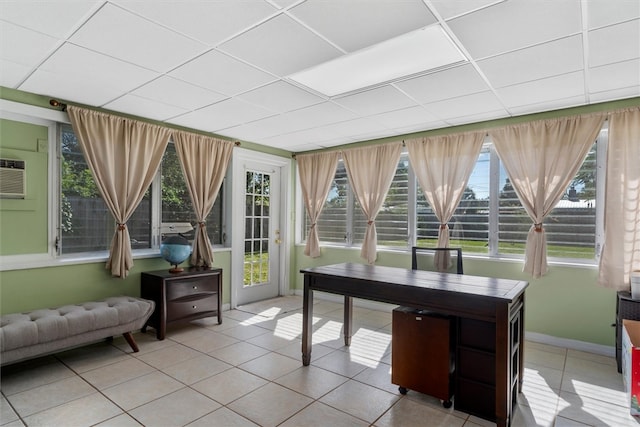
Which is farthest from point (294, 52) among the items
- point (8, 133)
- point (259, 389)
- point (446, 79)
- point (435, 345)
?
point (8, 133)

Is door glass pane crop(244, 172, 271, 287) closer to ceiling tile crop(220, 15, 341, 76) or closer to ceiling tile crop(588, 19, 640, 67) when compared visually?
ceiling tile crop(220, 15, 341, 76)

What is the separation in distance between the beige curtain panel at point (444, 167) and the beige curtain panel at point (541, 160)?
37 cm

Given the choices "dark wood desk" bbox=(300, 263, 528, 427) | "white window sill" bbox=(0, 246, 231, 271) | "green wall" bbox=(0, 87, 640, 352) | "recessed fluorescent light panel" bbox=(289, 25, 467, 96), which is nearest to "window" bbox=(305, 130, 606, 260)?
"green wall" bbox=(0, 87, 640, 352)

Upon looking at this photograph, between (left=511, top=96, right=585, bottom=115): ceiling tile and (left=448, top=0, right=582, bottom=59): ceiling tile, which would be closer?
(left=448, top=0, right=582, bottom=59): ceiling tile

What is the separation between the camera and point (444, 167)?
437 cm

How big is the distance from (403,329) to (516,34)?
2.11 meters

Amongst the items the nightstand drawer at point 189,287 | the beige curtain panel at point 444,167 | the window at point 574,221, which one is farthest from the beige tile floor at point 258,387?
the beige curtain panel at point 444,167

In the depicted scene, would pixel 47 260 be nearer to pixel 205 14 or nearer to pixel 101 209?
pixel 101 209

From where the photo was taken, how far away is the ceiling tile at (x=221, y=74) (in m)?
2.56

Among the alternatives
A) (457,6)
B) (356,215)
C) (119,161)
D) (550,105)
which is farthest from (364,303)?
(457,6)

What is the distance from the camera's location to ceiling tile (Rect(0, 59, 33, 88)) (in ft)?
8.67

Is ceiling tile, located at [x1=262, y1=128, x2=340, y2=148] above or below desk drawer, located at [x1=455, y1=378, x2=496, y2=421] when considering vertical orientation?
above

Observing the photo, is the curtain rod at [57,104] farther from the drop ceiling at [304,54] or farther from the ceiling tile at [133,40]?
the ceiling tile at [133,40]

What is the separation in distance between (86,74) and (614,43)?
384cm
